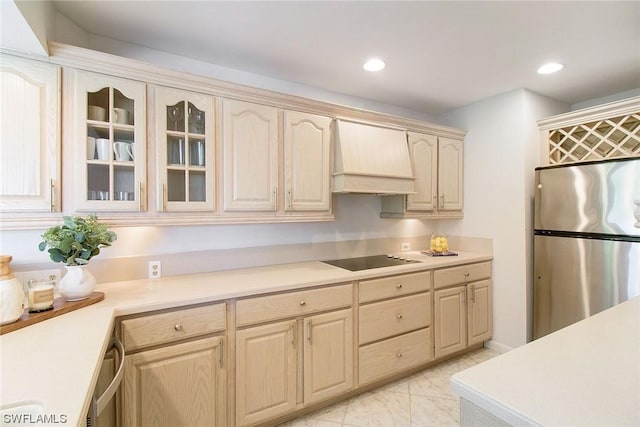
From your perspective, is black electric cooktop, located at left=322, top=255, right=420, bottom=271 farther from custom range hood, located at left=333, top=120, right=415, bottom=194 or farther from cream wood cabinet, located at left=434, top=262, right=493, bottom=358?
custom range hood, located at left=333, top=120, right=415, bottom=194

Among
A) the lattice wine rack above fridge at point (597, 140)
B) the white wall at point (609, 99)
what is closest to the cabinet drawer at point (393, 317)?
the lattice wine rack above fridge at point (597, 140)

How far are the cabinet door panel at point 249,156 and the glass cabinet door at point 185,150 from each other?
104 mm

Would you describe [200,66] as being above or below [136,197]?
above

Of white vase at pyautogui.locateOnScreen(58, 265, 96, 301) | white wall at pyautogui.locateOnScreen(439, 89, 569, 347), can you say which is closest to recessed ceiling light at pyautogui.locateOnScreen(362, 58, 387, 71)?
white wall at pyautogui.locateOnScreen(439, 89, 569, 347)

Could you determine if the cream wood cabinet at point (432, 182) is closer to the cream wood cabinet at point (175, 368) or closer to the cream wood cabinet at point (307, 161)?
the cream wood cabinet at point (307, 161)

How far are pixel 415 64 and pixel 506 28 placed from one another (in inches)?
23.7

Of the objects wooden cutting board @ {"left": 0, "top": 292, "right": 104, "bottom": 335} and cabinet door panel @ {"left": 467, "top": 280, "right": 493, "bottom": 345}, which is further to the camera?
cabinet door panel @ {"left": 467, "top": 280, "right": 493, "bottom": 345}

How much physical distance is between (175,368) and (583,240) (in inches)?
117

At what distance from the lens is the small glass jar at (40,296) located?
1285 mm

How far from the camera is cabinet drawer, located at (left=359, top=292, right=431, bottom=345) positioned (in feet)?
6.95

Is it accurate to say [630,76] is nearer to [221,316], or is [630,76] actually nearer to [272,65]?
[272,65]

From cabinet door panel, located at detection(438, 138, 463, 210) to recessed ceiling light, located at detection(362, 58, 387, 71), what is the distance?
1070 millimetres

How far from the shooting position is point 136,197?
1.66 m

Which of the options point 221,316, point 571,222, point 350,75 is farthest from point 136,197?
point 571,222
